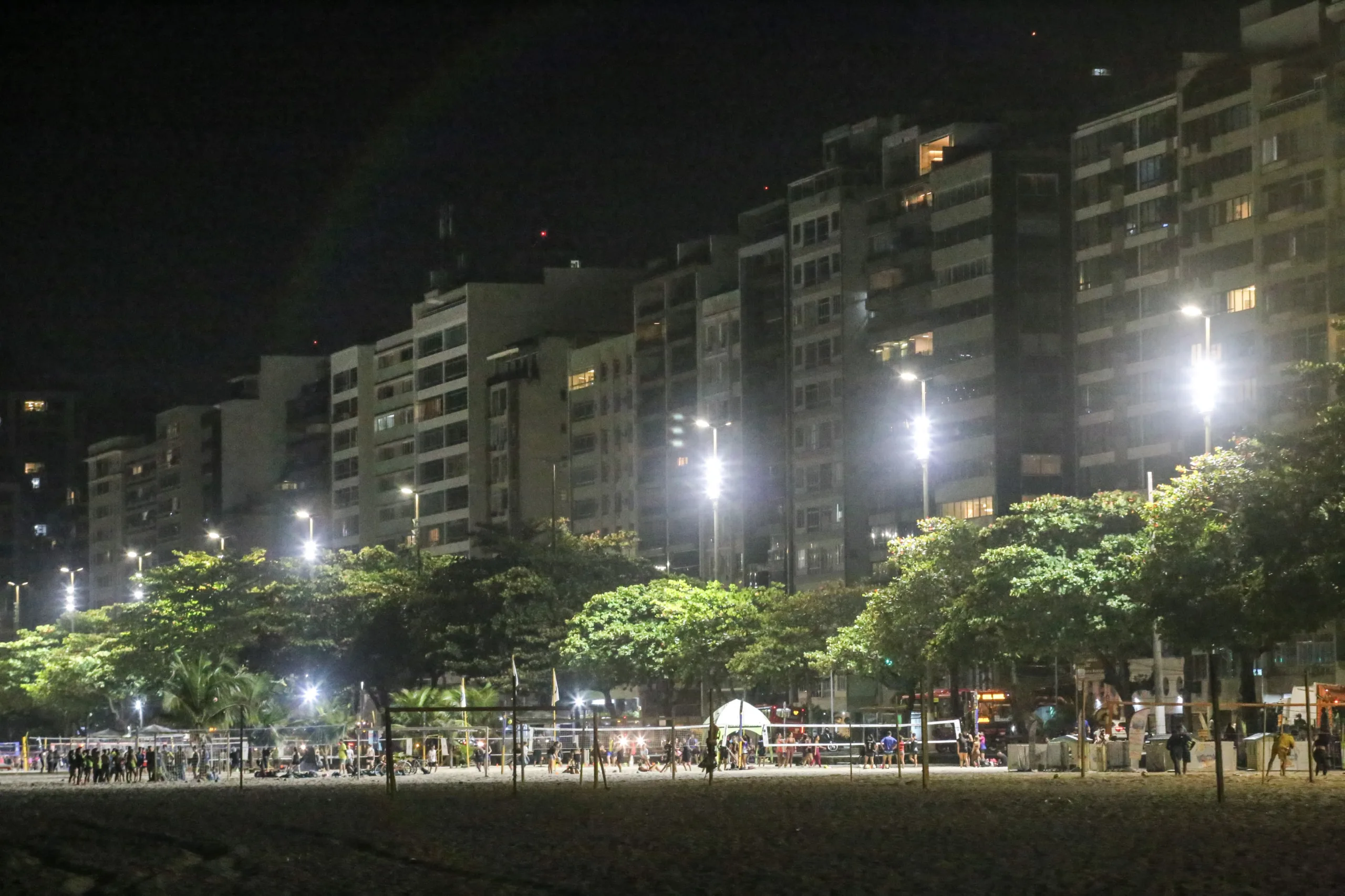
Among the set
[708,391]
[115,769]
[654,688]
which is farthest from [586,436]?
[115,769]

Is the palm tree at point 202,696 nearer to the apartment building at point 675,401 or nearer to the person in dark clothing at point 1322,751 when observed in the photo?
the apartment building at point 675,401

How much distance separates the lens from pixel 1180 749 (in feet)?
221

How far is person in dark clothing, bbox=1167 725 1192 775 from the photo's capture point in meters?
67.4

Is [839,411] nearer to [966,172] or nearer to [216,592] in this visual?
[966,172]

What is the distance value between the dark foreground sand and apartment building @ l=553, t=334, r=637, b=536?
363 feet

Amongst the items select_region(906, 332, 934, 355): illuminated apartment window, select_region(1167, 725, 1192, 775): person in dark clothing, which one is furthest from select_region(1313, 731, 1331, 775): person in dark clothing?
select_region(906, 332, 934, 355): illuminated apartment window

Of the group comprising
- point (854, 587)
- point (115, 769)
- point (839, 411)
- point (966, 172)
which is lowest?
point (115, 769)

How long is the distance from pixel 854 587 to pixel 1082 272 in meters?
23.3

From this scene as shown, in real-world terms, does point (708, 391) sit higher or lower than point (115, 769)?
higher

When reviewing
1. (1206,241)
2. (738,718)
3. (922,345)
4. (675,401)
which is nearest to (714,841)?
(738,718)

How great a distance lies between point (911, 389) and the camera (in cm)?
14062

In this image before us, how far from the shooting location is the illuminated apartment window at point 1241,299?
11731cm

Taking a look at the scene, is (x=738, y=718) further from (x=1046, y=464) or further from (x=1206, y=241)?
(x=1046, y=464)

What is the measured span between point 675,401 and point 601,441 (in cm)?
1305
